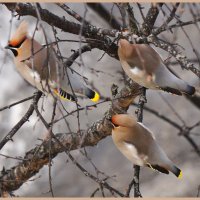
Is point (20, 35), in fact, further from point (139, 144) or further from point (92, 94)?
point (139, 144)

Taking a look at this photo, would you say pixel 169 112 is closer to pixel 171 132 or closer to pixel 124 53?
pixel 171 132

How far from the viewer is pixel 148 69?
102 inches

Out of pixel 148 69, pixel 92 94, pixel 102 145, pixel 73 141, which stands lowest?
pixel 102 145

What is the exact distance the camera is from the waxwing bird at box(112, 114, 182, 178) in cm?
269

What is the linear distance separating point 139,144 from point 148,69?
1.13ft

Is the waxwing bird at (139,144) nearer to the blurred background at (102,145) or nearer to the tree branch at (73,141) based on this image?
the tree branch at (73,141)

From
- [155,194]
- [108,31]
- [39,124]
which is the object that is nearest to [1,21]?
[39,124]

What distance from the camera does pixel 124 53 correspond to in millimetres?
2621

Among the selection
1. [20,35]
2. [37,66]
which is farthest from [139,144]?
[20,35]

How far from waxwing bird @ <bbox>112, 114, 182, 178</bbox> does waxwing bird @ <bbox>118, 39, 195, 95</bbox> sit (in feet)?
0.67

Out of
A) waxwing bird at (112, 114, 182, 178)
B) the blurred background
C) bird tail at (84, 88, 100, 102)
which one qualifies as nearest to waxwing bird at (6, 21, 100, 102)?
bird tail at (84, 88, 100, 102)

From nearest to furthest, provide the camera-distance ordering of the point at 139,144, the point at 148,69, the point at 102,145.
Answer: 1. the point at 148,69
2. the point at 139,144
3. the point at 102,145

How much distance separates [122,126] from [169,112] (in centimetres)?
315

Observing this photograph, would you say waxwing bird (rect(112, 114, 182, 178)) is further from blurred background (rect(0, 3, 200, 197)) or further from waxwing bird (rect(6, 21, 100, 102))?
blurred background (rect(0, 3, 200, 197))
